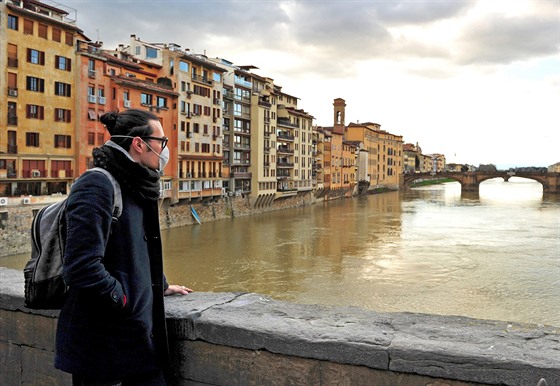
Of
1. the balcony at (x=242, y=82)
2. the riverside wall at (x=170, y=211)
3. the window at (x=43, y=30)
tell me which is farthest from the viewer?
the balcony at (x=242, y=82)

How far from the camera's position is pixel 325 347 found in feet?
7.45

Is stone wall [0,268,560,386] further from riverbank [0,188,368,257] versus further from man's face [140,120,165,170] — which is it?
riverbank [0,188,368,257]

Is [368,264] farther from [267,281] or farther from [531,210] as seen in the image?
[531,210]

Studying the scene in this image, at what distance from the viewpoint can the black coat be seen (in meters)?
1.94

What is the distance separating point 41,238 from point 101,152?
0.42m

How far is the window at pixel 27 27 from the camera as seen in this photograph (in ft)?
87.4

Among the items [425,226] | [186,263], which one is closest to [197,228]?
[186,263]

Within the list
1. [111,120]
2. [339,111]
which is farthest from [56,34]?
[339,111]

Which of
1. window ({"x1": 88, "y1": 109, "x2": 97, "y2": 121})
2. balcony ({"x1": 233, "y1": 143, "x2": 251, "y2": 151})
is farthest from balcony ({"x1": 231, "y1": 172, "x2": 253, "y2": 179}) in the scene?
window ({"x1": 88, "y1": 109, "x2": 97, "y2": 121})

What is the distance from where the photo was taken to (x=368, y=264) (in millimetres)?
24969

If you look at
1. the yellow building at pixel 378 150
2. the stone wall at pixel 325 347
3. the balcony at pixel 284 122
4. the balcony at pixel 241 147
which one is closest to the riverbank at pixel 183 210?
the balcony at pixel 241 147

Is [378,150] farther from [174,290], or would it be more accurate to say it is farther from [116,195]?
[116,195]

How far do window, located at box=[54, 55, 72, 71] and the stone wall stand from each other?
93.6 ft

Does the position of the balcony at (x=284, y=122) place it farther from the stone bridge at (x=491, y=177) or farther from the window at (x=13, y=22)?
the stone bridge at (x=491, y=177)
